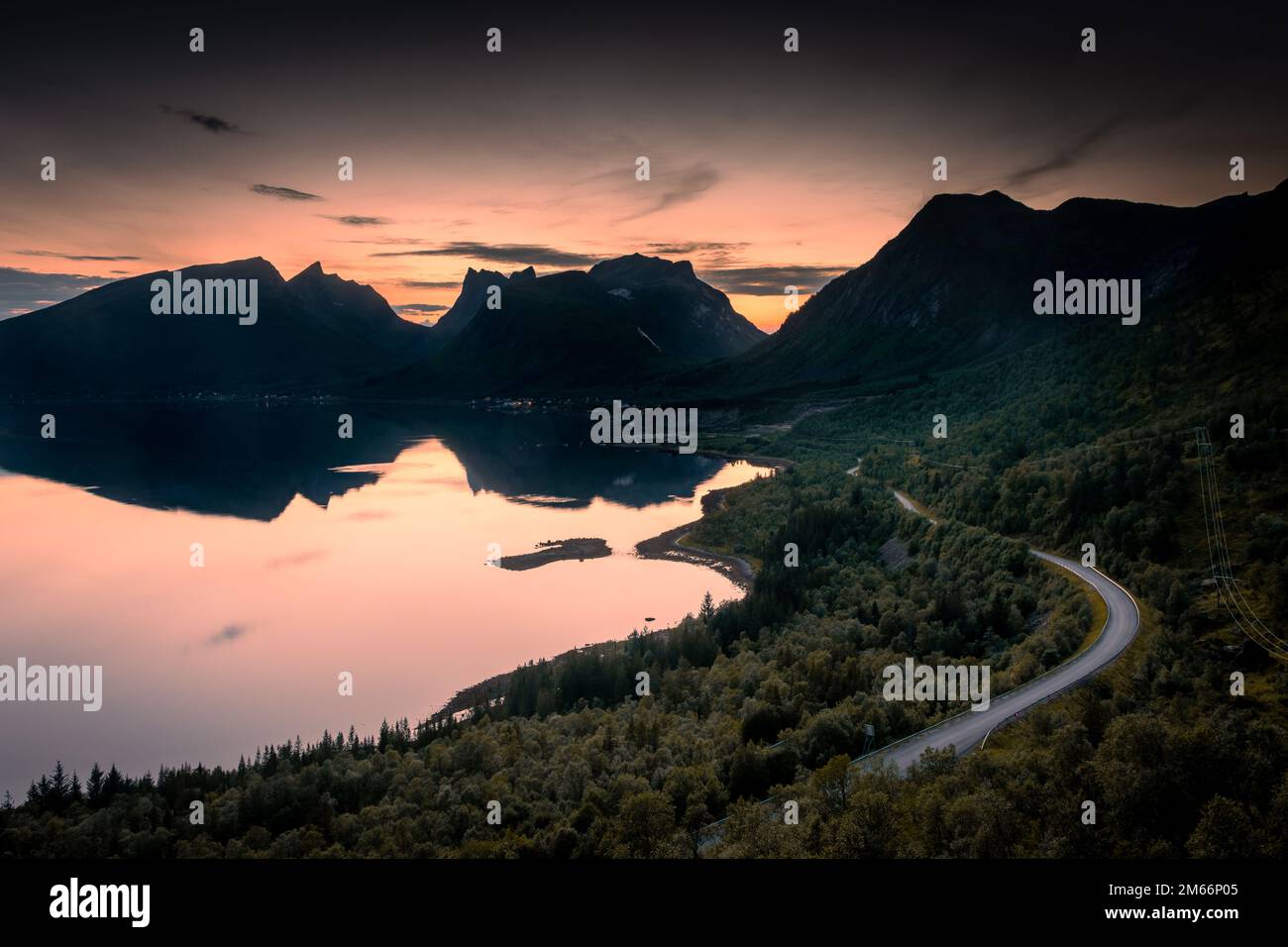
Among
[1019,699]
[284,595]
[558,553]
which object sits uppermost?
[558,553]

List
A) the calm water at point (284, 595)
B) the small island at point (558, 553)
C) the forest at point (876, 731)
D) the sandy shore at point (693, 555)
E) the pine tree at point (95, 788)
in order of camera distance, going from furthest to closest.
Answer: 1. the small island at point (558, 553)
2. the sandy shore at point (693, 555)
3. the calm water at point (284, 595)
4. the pine tree at point (95, 788)
5. the forest at point (876, 731)

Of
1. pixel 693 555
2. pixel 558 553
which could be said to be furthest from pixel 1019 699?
pixel 558 553

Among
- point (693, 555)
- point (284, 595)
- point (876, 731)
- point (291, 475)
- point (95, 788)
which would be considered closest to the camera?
point (876, 731)

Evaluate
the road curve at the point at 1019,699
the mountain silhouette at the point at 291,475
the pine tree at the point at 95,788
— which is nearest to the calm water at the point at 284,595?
the mountain silhouette at the point at 291,475

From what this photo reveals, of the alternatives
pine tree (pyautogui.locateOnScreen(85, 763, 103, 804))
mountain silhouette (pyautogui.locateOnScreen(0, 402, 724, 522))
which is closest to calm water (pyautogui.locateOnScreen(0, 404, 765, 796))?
mountain silhouette (pyautogui.locateOnScreen(0, 402, 724, 522))

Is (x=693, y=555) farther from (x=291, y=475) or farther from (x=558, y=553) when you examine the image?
(x=291, y=475)

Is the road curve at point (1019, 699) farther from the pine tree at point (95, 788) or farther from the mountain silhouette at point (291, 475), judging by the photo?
the mountain silhouette at point (291, 475)

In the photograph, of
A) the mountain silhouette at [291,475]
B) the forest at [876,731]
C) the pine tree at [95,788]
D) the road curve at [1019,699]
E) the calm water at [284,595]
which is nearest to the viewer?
the forest at [876,731]
